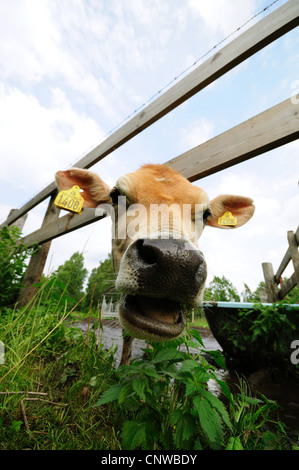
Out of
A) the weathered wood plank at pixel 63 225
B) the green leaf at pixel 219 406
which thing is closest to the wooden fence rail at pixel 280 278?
the weathered wood plank at pixel 63 225

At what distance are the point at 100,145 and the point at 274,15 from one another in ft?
9.53

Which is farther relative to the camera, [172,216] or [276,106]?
[276,106]

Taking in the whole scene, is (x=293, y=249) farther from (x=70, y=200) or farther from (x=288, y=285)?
(x=70, y=200)

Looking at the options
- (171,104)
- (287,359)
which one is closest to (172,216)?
(171,104)

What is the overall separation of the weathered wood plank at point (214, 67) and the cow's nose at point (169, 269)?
2.30 m

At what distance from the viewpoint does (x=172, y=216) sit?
171 cm

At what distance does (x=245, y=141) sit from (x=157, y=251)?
1751mm

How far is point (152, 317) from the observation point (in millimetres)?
1351

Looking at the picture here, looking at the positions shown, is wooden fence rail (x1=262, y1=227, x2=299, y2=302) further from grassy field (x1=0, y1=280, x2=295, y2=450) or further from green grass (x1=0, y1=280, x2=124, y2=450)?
green grass (x1=0, y1=280, x2=124, y2=450)

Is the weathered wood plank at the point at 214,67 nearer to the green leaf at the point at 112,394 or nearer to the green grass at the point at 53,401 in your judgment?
the green grass at the point at 53,401

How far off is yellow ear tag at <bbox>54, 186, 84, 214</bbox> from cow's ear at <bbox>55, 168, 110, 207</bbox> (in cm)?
15

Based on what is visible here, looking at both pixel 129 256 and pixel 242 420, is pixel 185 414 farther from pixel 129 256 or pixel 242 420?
pixel 129 256
